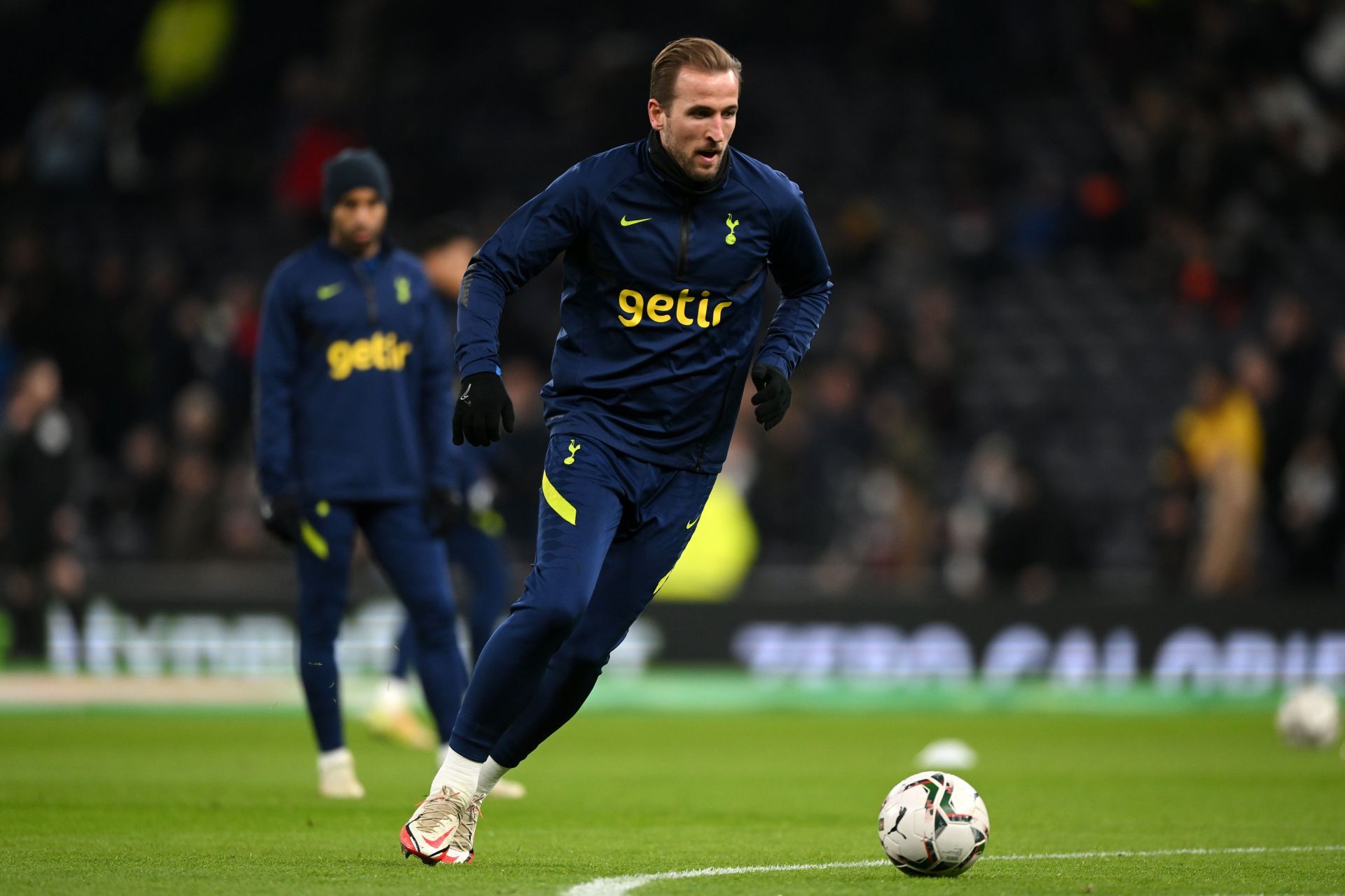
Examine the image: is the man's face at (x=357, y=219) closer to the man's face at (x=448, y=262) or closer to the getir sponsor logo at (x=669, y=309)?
the man's face at (x=448, y=262)

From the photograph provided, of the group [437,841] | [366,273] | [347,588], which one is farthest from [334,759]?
[437,841]

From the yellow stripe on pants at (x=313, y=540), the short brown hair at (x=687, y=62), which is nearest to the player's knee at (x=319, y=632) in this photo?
the yellow stripe on pants at (x=313, y=540)

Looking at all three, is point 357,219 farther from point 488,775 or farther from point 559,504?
point 488,775

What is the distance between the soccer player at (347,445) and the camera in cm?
761

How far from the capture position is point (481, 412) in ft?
17.4

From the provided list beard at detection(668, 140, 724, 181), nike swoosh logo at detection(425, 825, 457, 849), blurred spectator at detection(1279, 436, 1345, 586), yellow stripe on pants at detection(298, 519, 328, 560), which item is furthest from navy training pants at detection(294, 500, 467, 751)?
blurred spectator at detection(1279, 436, 1345, 586)

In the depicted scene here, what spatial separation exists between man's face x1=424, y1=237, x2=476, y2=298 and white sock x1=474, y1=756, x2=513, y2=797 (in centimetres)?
385

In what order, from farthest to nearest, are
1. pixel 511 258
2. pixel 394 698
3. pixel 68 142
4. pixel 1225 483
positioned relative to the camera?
pixel 68 142 → pixel 1225 483 → pixel 394 698 → pixel 511 258

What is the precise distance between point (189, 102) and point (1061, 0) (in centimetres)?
985

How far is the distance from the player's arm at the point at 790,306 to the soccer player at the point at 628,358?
0.01 metres

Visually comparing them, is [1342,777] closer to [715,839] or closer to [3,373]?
[715,839]

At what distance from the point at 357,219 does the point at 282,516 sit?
1.25 metres

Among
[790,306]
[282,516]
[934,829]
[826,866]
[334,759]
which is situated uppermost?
[790,306]

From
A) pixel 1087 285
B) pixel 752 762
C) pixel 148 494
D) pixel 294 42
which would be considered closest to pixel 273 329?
pixel 752 762
